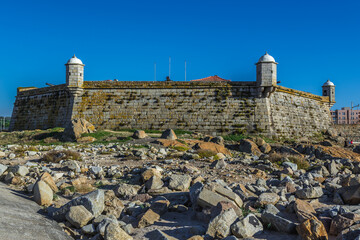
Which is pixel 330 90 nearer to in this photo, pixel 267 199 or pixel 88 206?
pixel 267 199

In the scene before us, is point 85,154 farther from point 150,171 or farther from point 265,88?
point 265,88

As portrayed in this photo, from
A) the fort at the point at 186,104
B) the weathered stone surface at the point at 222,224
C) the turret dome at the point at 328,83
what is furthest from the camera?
the turret dome at the point at 328,83

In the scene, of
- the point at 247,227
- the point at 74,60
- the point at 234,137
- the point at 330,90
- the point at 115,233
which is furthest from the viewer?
the point at 330,90

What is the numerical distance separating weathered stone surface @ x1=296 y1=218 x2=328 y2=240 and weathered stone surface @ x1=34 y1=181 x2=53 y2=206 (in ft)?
14.7

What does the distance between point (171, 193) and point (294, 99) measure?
22.0m

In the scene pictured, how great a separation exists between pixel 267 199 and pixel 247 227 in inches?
52.2

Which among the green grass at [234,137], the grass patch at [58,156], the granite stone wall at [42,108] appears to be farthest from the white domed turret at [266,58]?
the grass patch at [58,156]

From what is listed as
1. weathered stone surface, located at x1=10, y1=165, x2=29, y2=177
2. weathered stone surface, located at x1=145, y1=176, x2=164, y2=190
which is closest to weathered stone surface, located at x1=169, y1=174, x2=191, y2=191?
weathered stone surface, located at x1=145, y1=176, x2=164, y2=190

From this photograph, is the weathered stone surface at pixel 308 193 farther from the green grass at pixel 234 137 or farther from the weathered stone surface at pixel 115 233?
the green grass at pixel 234 137

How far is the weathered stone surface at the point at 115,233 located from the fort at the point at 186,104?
18253mm

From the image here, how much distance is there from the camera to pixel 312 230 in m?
4.04

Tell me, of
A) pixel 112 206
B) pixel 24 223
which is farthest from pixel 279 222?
pixel 24 223

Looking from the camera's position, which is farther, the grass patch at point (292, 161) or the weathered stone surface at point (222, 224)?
the grass patch at point (292, 161)

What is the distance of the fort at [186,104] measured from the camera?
22.3 meters
